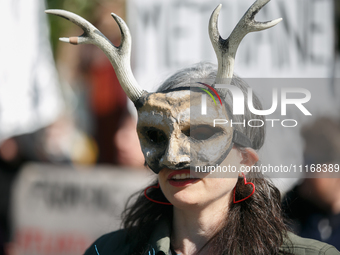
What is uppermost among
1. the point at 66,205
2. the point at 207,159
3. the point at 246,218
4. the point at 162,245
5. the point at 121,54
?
the point at 121,54

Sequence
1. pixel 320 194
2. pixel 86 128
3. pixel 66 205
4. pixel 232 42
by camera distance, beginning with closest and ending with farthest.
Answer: pixel 232 42 → pixel 320 194 → pixel 66 205 → pixel 86 128

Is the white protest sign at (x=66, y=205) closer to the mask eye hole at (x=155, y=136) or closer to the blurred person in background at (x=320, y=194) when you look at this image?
the blurred person in background at (x=320, y=194)

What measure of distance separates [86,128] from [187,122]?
162 inches

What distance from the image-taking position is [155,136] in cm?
190

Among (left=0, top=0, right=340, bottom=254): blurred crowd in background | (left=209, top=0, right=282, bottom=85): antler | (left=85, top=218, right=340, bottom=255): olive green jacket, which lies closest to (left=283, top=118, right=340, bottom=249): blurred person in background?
(left=0, top=0, right=340, bottom=254): blurred crowd in background

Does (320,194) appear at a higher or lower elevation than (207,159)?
lower

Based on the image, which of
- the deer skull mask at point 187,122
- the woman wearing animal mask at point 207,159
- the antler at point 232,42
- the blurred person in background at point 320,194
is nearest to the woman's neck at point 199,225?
the woman wearing animal mask at point 207,159

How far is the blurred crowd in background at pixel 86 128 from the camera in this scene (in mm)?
3314

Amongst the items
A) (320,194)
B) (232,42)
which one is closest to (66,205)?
(320,194)

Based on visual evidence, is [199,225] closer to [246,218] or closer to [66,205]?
[246,218]

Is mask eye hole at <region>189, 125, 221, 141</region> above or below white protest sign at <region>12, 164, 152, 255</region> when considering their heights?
above

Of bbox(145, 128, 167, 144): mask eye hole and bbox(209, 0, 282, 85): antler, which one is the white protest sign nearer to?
bbox(145, 128, 167, 144): mask eye hole

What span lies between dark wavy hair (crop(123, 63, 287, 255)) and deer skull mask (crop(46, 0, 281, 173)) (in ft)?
0.35

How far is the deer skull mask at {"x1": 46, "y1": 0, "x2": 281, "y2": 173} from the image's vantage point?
1.76 m
